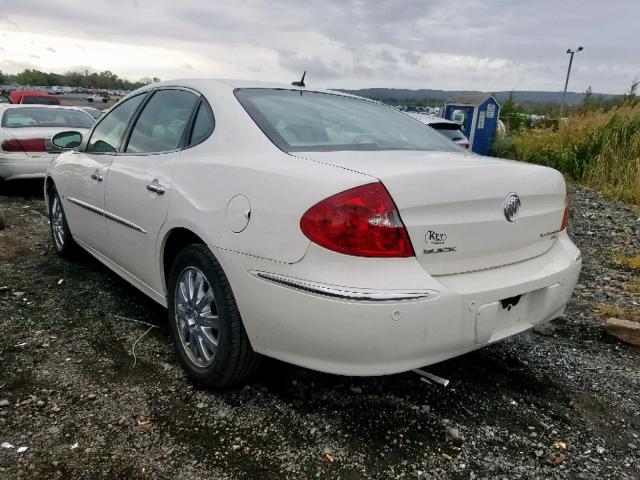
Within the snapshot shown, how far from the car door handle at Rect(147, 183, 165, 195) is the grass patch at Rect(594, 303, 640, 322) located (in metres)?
3.14

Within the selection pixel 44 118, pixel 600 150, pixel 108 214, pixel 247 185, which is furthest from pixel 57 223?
pixel 600 150

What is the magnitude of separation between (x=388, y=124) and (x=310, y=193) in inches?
49.2

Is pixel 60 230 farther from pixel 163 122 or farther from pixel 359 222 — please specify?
pixel 359 222

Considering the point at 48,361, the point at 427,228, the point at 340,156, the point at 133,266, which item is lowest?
the point at 48,361

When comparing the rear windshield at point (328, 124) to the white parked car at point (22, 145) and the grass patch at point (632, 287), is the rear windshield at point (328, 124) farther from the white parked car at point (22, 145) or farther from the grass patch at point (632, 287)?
the white parked car at point (22, 145)

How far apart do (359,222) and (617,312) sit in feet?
9.13

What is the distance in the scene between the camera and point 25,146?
7238mm

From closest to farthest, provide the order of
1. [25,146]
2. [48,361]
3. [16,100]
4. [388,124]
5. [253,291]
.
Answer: [253,291] < [48,361] < [388,124] < [25,146] < [16,100]

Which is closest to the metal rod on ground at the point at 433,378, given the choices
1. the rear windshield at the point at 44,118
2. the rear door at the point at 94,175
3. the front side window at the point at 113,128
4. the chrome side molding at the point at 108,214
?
the chrome side molding at the point at 108,214

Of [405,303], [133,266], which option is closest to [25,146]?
[133,266]

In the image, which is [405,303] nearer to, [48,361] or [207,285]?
[207,285]

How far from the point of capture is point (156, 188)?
9.12 feet

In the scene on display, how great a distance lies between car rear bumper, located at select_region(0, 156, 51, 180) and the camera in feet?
23.6

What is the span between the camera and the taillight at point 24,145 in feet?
23.6
